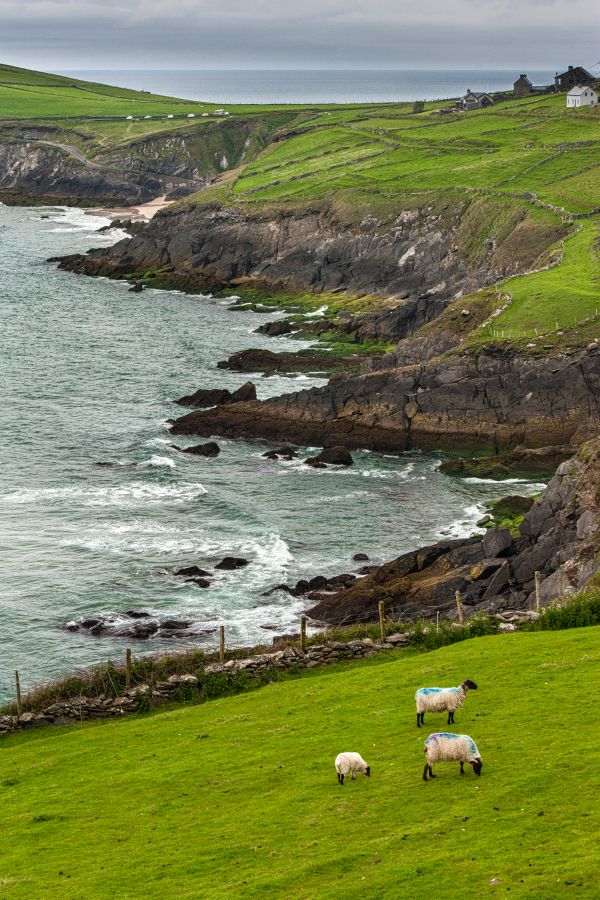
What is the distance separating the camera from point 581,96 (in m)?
181

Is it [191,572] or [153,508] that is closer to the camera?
[191,572]

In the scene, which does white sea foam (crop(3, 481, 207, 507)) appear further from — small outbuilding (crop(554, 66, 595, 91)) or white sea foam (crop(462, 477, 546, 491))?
small outbuilding (crop(554, 66, 595, 91))

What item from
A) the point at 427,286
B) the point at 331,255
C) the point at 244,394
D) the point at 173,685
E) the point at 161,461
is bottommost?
the point at 161,461

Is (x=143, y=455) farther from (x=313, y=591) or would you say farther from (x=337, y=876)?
(x=337, y=876)

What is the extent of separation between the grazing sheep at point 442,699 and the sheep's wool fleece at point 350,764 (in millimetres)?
2916

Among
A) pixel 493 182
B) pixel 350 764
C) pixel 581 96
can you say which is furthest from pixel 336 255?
pixel 350 764

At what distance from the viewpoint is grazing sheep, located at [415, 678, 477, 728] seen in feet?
91.4

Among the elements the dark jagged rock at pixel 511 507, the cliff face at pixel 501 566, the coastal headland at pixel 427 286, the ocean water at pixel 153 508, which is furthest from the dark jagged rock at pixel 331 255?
the cliff face at pixel 501 566

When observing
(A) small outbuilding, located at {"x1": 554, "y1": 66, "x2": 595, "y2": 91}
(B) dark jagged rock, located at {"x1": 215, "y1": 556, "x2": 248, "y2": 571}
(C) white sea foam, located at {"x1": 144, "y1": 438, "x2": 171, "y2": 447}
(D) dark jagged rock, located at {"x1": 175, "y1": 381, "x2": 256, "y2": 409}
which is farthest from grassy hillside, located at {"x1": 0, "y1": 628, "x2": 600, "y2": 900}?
(A) small outbuilding, located at {"x1": 554, "y1": 66, "x2": 595, "y2": 91}

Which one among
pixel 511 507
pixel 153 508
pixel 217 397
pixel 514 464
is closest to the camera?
pixel 511 507

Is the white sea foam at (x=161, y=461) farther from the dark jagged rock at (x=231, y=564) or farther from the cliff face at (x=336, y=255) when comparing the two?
the cliff face at (x=336, y=255)

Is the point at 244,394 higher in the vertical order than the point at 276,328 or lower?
lower

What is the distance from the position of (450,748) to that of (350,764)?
2.46 metres

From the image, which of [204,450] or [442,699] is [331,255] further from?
[442,699]
